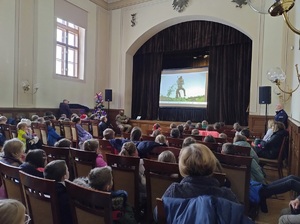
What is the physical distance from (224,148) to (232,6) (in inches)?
253

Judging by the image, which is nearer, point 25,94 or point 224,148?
point 224,148

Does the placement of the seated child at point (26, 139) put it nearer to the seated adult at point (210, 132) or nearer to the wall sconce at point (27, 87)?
the seated adult at point (210, 132)

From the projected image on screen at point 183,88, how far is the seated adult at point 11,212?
8.78 meters

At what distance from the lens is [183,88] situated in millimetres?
9750

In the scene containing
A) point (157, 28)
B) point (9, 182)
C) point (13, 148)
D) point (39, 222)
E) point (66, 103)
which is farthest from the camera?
point (157, 28)

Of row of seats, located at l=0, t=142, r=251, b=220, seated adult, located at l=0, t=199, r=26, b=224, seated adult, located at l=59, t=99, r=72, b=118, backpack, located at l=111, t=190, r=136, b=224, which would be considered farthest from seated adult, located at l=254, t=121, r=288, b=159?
seated adult, located at l=59, t=99, r=72, b=118

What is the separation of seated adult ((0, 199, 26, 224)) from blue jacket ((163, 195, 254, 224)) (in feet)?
2.39

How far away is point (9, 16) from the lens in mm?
7105

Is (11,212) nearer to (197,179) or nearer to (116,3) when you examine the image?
(197,179)

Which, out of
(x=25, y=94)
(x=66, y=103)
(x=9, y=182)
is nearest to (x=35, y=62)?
(x=25, y=94)

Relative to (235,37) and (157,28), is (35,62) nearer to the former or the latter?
(157,28)

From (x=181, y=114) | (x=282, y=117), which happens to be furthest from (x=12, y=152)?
(x=181, y=114)

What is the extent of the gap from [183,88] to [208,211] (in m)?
8.76

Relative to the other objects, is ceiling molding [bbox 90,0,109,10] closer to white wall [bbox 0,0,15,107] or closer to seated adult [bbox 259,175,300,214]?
white wall [bbox 0,0,15,107]
